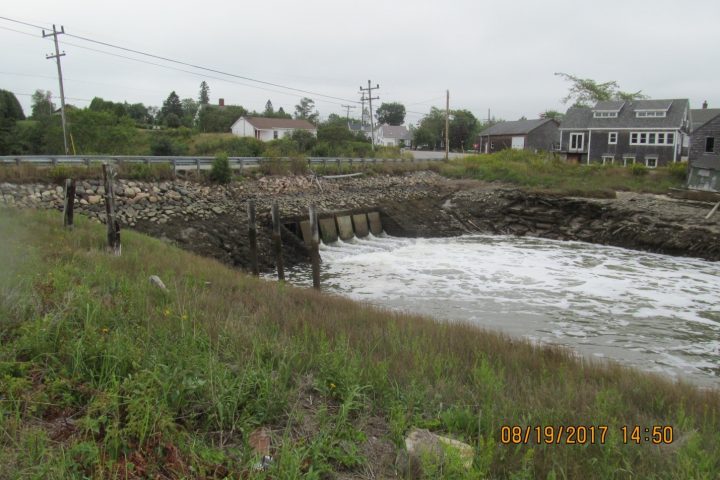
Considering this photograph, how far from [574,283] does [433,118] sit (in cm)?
9894

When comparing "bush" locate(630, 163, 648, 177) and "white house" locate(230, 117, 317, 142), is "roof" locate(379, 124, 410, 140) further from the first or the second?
"bush" locate(630, 163, 648, 177)

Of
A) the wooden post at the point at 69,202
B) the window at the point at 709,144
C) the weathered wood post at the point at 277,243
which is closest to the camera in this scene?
the wooden post at the point at 69,202

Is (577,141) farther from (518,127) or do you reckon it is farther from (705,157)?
(705,157)

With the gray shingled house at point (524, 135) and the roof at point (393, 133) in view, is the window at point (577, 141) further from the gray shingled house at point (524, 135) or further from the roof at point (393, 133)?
the roof at point (393, 133)

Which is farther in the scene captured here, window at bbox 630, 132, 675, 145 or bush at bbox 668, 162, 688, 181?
window at bbox 630, 132, 675, 145

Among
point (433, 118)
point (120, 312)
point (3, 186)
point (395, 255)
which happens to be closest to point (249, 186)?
point (395, 255)

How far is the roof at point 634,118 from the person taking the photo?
51.8 meters

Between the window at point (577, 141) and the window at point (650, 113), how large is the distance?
19.0ft

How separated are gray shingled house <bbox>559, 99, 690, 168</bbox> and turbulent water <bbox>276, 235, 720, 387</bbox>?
31.6m

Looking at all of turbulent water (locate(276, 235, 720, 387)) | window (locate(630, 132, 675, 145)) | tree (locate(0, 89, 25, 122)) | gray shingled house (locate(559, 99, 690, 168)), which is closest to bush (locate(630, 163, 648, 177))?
gray shingled house (locate(559, 99, 690, 168))

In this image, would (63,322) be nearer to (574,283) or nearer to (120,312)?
(120,312)

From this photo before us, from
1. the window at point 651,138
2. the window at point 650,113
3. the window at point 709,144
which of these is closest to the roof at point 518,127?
the window at point 650,113

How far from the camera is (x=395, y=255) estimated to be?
23.3 m
